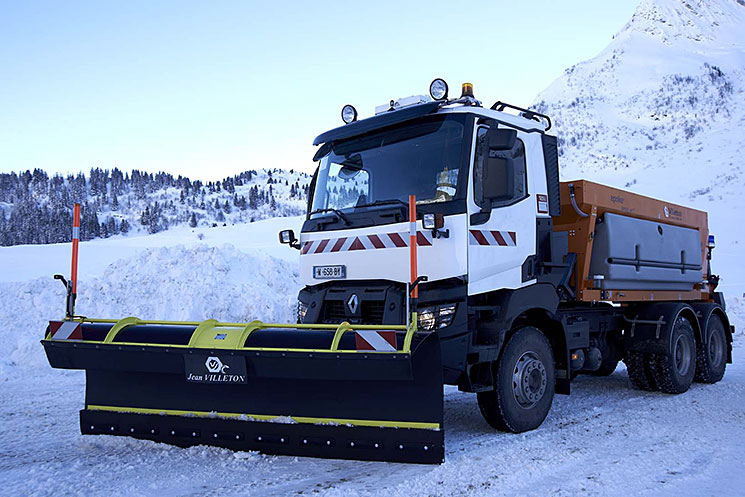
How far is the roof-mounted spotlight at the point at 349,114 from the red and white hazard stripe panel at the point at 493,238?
189 centimetres

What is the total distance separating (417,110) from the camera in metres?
5.47

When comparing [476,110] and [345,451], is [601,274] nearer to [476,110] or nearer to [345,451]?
[476,110]

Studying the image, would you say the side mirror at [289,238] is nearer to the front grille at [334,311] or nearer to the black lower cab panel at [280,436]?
the front grille at [334,311]

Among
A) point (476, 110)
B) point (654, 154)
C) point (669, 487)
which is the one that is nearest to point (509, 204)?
point (476, 110)

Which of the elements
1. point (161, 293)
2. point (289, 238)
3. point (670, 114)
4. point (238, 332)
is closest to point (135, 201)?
point (670, 114)

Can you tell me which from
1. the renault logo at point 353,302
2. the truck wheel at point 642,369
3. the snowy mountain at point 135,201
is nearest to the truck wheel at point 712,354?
the truck wheel at point 642,369

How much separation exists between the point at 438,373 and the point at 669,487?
168 cm

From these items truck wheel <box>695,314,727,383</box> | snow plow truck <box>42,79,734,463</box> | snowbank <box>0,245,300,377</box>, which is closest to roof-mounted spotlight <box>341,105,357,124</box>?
snow plow truck <box>42,79,734,463</box>

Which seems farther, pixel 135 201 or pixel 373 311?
pixel 135 201

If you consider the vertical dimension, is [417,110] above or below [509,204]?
above

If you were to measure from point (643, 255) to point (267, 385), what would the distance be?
512 cm

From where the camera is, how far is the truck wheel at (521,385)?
17.6 feet

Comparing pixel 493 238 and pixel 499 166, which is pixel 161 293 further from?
pixel 499 166

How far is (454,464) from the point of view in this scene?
459 cm
